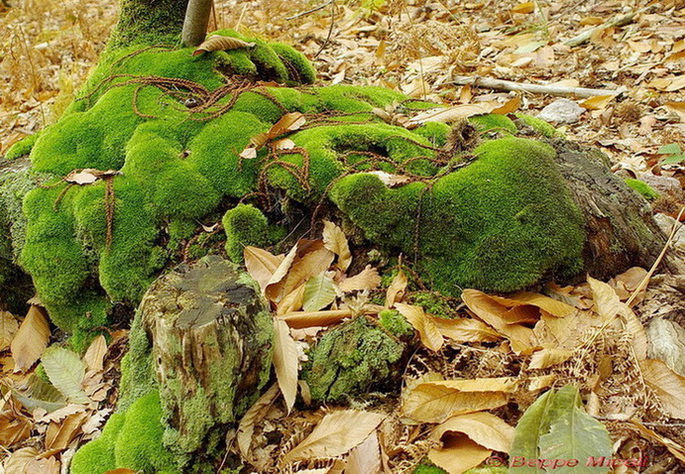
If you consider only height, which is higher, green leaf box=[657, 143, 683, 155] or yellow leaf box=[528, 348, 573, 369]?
Answer: yellow leaf box=[528, 348, 573, 369]

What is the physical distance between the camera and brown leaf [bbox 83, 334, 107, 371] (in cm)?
276

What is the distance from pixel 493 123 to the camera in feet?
10.5

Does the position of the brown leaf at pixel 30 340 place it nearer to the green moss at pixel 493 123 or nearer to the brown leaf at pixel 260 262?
the brown leaf at pixel 260 262

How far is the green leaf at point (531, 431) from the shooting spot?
1.61 meters

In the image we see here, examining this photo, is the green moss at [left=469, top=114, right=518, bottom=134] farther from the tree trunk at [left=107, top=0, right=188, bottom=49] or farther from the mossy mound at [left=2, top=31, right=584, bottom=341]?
the tree trunk at [left=107, top=0, right=188, bottom=49]

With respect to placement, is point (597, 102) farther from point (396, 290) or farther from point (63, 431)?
point (63, 431)

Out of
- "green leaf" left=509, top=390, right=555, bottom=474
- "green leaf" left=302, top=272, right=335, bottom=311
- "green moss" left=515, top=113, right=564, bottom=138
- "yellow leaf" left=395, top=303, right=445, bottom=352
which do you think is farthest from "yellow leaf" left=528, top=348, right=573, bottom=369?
"green moss" left=515, top=113, right=564, bottom=138

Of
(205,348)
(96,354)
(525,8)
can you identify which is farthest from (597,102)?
(96,354)

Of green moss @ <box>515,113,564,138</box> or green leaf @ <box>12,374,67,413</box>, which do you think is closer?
green leaf @ <box>12,374,67,413</box>

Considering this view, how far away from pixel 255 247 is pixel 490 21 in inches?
208

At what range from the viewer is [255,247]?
266cm

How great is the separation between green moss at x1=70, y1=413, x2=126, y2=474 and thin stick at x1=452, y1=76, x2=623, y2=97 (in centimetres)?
416

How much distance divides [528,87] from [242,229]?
327 centimetres

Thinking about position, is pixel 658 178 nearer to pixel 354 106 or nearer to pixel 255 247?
pixel 354 106
